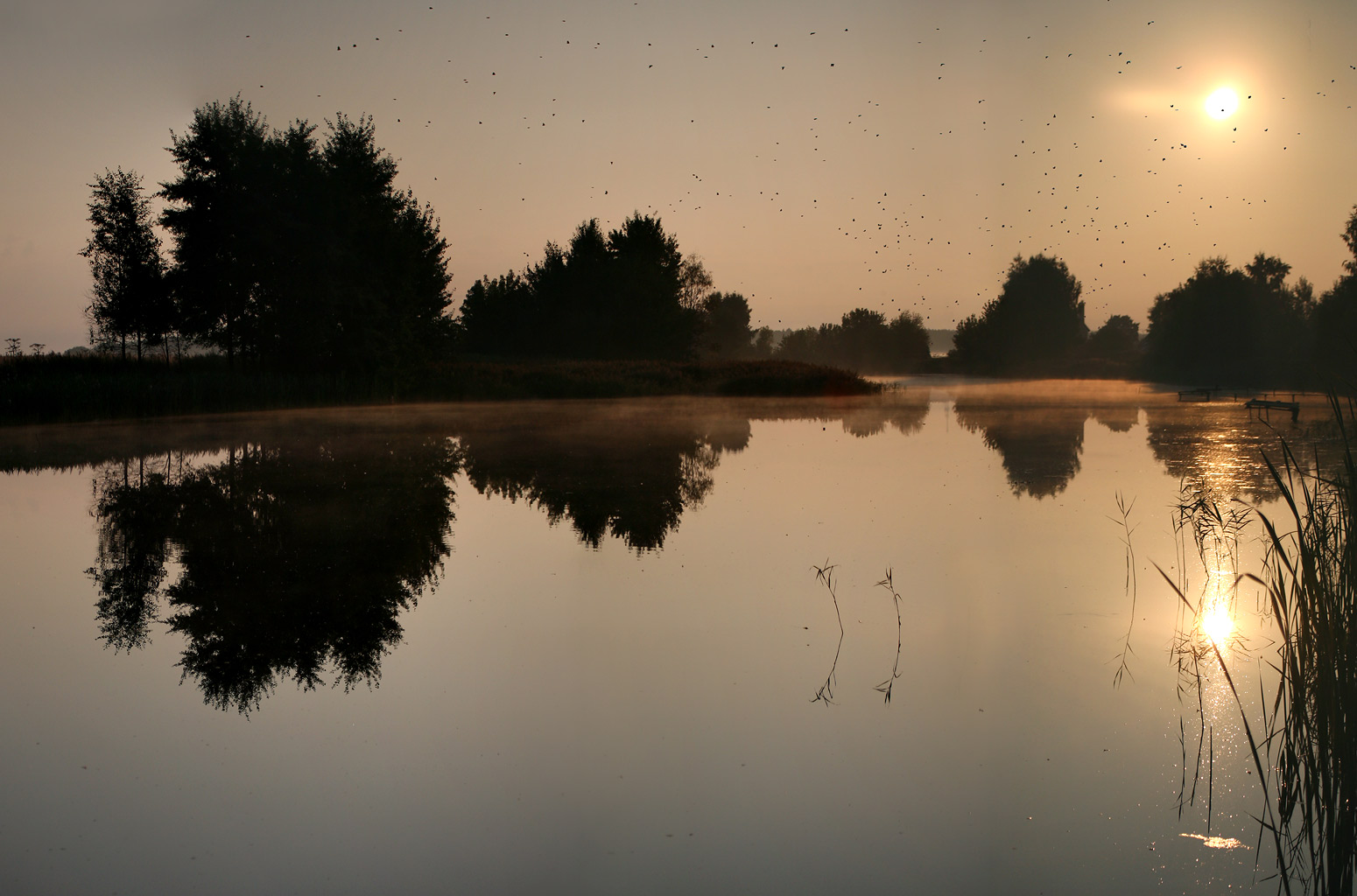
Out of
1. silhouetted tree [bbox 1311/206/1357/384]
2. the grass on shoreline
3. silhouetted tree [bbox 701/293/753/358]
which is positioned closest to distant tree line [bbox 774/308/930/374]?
silhouetted tree [bbox 701/293/753/358]

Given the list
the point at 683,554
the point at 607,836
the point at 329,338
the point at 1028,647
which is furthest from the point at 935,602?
the point at 329,338

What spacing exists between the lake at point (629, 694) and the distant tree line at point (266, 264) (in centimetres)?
2028

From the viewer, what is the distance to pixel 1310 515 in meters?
3.50

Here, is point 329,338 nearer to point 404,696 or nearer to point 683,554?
point 683,554

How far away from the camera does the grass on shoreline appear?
20234 millimetres

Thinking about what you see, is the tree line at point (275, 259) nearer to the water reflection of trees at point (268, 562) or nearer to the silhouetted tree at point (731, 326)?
the water reflection of trees at point (268, 562)

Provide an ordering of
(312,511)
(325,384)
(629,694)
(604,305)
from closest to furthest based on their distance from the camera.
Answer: (629,694) < (312,511) < (325,384) < (604,305)

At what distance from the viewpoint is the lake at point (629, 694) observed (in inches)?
→ 115

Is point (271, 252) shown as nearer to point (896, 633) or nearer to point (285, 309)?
point (285, 309)

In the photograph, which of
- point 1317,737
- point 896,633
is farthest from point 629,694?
point 1317,737

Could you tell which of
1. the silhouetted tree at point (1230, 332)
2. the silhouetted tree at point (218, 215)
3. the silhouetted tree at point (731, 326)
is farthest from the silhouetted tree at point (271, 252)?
the silhouetted tree at point (731, 326)

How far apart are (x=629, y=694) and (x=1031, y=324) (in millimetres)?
78463

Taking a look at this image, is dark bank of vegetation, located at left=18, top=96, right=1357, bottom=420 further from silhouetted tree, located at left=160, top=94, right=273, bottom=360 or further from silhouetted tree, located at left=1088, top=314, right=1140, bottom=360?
silhouetted tree, located at left=1088, top=314, right=1140, bottom=360

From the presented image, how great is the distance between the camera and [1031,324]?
75.4 metres
